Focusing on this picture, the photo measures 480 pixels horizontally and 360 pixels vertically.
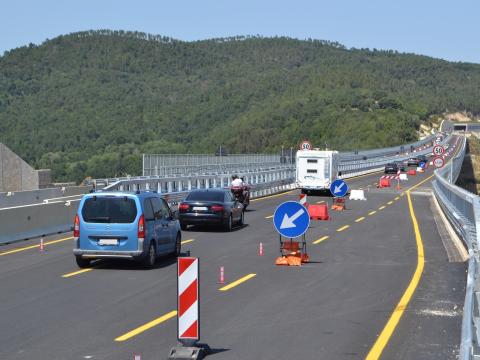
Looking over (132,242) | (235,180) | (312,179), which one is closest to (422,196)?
(312,179)

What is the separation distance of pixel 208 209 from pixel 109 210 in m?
9.93

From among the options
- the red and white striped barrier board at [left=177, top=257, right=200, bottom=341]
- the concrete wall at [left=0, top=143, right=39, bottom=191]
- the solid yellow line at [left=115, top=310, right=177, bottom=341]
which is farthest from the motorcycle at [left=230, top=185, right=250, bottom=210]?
the red and white striped barrier board at [left=177, top=257, right=200, bottom=341]

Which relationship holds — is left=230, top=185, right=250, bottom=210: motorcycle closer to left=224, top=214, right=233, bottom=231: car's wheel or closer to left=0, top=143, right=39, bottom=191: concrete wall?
left=224, top=214, right=233, bottom=231: car's wheel

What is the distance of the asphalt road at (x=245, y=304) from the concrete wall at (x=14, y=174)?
16.2 meters

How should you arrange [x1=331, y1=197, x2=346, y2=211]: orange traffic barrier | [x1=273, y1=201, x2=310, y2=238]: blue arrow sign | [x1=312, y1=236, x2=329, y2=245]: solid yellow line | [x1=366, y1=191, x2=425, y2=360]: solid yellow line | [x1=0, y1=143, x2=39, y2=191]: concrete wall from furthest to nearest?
[x1=331, y1=197, x2=346, y2=211]: orange traffic barrier < [x1=0, y1=143, x2=39, y2=191]: concrete wall < [x1=312, y1=236, x2=329, y2=245]: solid yellow line < [x1=273, y1=201, x2=310, y2=238]: blue arrow sign < [x1=366, y1=191, x2=425, y2=360]: solid yellow line

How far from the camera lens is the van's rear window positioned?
1812 cm

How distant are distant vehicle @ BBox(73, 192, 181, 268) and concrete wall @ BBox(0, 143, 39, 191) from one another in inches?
835

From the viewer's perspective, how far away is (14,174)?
138ft

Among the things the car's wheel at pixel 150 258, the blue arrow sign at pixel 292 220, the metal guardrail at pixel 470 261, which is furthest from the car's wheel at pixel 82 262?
the metal guardrail at pixel 470 261

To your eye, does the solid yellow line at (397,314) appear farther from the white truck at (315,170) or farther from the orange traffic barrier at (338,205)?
the white truck at (315,170)

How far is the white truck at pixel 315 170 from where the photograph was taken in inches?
2174

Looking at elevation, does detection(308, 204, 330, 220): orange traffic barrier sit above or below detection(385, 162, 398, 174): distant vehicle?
above

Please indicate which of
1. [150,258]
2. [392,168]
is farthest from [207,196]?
[392,168]

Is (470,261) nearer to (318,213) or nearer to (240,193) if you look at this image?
(318,213)
